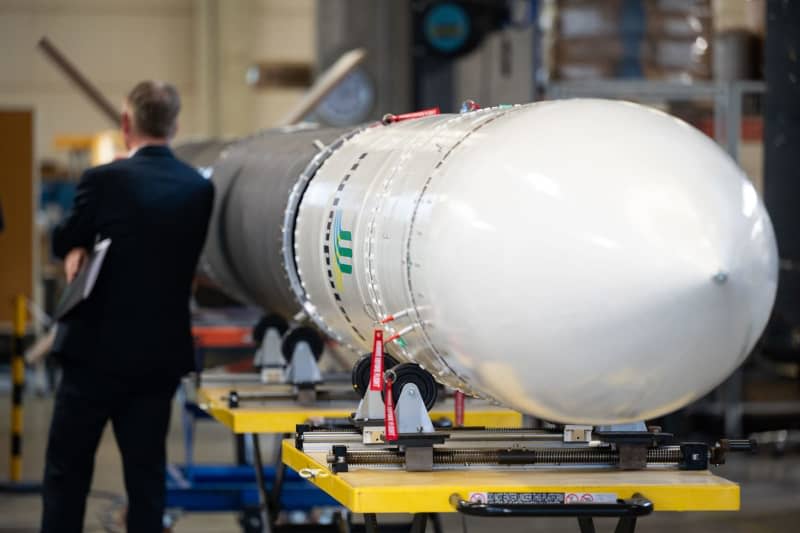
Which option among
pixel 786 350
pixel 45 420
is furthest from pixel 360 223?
pixel 45 420

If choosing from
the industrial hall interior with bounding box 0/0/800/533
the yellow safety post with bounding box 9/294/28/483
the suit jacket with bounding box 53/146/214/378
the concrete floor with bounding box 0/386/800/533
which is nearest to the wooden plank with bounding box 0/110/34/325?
the industrial hall interior with bounding box 0/0/800/533

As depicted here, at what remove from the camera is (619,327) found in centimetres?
260

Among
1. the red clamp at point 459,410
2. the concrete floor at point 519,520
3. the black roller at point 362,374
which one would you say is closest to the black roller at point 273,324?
the red clamp at point 459,410

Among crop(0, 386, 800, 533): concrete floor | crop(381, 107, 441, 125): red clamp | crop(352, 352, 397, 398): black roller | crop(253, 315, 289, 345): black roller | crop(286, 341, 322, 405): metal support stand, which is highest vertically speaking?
crop(381, 107, 441, 125): red clamp

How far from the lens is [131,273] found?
183 inches

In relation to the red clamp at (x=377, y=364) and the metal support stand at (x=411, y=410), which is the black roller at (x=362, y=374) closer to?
the red clamp at (x=377, y=364)

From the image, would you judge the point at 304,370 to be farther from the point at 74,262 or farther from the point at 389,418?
the point at 389,418

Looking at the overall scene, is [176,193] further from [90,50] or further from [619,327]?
[90,50]

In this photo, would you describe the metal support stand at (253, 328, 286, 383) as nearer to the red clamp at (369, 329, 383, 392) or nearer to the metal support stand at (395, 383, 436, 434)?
the red clamp at (369, 329, 383, 392)

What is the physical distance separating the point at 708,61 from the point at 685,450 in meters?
6.69

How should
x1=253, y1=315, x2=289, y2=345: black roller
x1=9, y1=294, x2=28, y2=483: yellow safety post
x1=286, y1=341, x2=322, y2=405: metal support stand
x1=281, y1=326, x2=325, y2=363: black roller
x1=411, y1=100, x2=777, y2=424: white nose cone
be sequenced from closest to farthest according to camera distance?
x1=411, y1=100, x2=777, y2=424: white nose cone → x1=286, y1=341, x2=322, y2=405: metal support stand → x1=281, y1=326, x2=325, y2=363: black roller → x1=253, y1=315, x2=289, y2=345: black roller → x1=9, y1=294, x2=28, y2=483: yellow safety post

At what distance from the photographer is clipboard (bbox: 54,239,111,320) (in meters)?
4.55

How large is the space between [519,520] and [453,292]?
483 cm

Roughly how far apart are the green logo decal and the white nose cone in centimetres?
78
